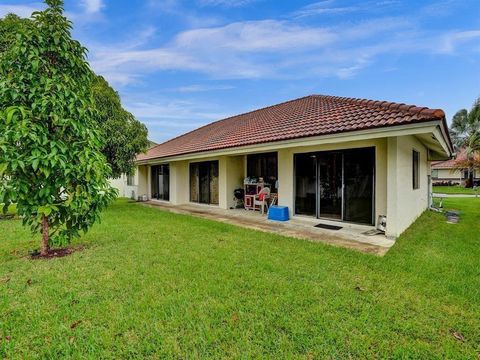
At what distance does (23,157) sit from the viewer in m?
4.84

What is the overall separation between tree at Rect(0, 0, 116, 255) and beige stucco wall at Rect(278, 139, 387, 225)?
608 centimetres

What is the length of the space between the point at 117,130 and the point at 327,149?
10.1m

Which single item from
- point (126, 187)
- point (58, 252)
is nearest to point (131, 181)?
point (126, 187)

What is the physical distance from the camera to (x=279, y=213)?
31.3 ft

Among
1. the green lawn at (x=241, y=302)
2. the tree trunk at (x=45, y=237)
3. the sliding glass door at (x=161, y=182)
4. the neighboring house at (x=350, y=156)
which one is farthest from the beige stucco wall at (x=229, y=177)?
the tree trunk at (x=45, y=237)

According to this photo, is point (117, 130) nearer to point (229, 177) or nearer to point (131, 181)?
point (229, 177)

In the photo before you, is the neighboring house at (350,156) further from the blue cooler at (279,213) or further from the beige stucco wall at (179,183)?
the beige stucco wall at (179,183)

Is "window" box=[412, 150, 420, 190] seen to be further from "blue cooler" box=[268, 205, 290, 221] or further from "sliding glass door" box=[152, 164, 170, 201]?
"sliding glass door" box=[152, 164, 170, 201]

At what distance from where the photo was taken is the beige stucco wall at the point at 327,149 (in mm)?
7742

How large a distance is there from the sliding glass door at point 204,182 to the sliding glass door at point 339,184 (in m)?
5.74

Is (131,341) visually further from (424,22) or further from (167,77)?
(167,77)

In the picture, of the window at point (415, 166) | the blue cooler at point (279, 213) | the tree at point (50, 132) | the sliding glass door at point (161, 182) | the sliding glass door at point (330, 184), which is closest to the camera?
the tree at point (50, 132)

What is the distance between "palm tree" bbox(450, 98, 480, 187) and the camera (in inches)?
792

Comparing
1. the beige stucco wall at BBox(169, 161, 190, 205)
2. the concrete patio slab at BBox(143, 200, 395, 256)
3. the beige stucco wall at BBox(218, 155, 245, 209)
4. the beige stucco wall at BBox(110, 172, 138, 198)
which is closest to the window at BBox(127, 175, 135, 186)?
the beige stucco wall at BBox(110, 172, 138, 198)
